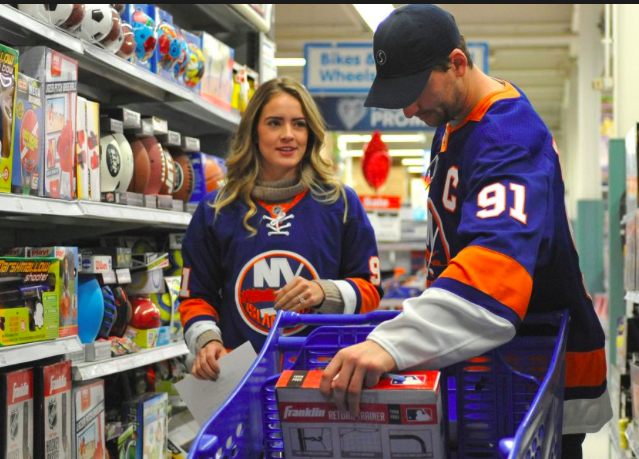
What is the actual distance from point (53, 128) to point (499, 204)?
167 centimetres

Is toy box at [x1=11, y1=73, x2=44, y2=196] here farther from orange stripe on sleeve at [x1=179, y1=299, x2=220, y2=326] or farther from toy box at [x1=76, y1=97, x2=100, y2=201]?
orange stripe on sleeve at [x1=179, y1=299, x2=220, y2=326]

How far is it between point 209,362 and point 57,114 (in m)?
1.00

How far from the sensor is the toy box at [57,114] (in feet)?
8.46

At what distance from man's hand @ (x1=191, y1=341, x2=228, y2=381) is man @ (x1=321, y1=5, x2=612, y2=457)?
0.65m

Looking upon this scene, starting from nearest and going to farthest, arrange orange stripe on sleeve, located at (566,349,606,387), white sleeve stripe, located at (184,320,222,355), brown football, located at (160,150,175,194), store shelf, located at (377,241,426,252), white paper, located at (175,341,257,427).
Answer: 1. orange stripe on sleeve, located at (566,349,606,387)
2. white paper, located at (175,341,257,427)
3. white sleeve stripe, located at (184,320,222,355)
4. brown football, located at (160,150,175,194)
5. store shelf, located at (377,241,426,252)

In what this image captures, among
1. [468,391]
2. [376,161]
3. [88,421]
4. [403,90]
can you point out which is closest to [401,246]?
[376,161]

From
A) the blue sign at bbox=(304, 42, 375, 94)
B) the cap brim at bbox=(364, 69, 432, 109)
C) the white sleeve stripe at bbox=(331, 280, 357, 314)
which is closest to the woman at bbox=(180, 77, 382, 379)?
the white sleeve stripe at bbox=(331, 280, 357, 314)

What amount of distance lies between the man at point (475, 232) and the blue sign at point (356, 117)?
6.18m

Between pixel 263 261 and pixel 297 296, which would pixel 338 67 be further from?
pixel 297 296

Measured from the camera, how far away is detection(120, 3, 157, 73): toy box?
3240 mm

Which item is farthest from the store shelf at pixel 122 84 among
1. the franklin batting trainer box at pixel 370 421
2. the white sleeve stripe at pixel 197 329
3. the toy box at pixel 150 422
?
the franklin batting trainer box at pixel 370 421

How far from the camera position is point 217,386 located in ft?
7.09

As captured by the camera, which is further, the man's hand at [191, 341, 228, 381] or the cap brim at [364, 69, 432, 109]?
the man's hand at [191, 341, 228, 381]

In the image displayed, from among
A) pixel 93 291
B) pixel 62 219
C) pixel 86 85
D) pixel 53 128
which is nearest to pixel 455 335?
pixel 53 128
